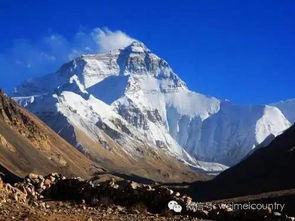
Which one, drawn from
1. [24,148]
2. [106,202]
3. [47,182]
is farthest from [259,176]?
[106,202]

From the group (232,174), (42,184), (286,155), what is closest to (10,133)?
(232,174)

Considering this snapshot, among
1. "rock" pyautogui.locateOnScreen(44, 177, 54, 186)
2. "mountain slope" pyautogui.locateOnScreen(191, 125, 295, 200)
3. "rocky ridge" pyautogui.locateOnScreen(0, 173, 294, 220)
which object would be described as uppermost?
"mountain slope" pyautogui.locateOnScreen(191, 125, 295, 200)

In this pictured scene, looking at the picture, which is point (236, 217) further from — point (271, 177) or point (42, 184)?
point (271, 177)

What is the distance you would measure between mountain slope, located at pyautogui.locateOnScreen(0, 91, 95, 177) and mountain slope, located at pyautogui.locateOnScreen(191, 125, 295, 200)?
40.6 m

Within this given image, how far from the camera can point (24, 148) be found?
157375 millimetres

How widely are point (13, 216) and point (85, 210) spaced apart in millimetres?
3571

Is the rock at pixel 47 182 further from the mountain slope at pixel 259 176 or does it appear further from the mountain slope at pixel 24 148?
the mountain slope at pixel 24 148

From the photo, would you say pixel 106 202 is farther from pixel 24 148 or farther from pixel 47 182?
pixel 24 148

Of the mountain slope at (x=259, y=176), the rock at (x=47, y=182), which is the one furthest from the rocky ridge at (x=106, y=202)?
the mountain slope at (x=259, y=176)

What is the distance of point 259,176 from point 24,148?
6966 centimetres

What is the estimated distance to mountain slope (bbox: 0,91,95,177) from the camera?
463ft

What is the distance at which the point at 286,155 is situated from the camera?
108m

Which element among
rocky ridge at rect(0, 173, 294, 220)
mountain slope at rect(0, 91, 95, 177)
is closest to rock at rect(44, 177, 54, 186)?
rocky ridge at rect(0, 173, 294, 220)

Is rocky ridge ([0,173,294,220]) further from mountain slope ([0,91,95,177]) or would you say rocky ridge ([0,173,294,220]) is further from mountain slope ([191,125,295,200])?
mountain slope ([0,91,95,177])
